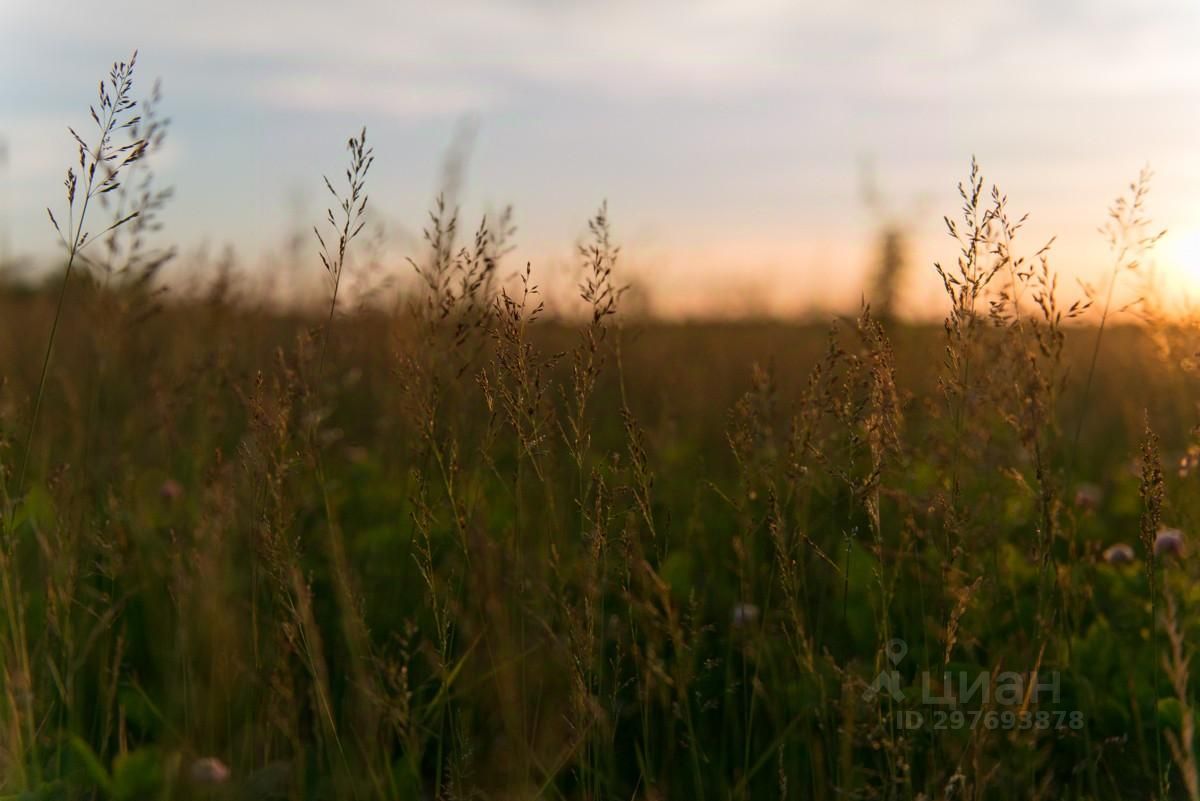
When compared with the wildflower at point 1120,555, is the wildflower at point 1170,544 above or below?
above

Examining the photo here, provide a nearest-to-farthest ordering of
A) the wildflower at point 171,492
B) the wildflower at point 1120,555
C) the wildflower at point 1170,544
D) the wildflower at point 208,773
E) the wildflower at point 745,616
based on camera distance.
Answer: the wildflower at point 208,773
the wildflower at point 745,616
the wildflower at point 1170,544
the wildflower at point 1120,555
the wildflower at point 171,492

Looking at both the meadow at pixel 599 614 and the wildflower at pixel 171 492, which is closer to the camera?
the meadow at pixel 599 614

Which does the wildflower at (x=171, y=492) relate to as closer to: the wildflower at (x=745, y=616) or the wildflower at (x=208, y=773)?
the wildflower at (x=208, y=773)

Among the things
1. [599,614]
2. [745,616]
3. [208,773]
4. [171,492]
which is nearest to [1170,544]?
[745,616]

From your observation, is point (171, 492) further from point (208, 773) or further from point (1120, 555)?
point (1120, 555)

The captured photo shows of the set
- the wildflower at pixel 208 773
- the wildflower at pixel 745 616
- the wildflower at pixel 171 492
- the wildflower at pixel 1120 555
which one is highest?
the wildflower at pixel 171 492

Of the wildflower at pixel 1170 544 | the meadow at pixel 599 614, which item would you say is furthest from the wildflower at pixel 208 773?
the wildflower at pixel 1170 544

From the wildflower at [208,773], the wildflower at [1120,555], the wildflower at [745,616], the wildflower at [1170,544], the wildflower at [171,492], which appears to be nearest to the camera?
the wildflower at [208,773]

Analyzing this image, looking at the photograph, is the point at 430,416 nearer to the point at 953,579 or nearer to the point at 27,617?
the point at 953,579

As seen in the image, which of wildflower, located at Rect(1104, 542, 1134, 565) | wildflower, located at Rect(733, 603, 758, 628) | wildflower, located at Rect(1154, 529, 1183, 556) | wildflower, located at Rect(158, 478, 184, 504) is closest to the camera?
wildflower, located at Rect(733, 603, 758, 628)

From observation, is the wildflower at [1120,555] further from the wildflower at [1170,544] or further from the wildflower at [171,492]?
the wildflower at [171,492]

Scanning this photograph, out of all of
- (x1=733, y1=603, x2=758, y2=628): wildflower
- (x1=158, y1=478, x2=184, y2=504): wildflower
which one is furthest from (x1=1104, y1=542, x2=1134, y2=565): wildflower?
(x1=158, y1=478, x2=184, y2=504): wildflower

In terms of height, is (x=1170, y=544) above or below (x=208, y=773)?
above

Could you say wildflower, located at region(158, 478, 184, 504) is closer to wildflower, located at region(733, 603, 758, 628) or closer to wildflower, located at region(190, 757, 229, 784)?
wildflower, located at region(190, 757, 229, 784)
